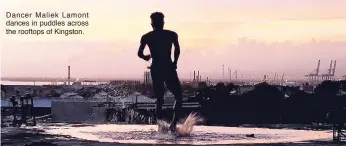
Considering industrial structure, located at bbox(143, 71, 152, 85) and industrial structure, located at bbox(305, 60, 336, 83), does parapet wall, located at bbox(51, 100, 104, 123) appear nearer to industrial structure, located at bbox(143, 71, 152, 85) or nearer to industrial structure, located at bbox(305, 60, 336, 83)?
industrial structure, located at bbox(143, 71, 152, 85)

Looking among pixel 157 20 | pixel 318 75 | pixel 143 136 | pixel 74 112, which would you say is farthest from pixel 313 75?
pixel 74 112

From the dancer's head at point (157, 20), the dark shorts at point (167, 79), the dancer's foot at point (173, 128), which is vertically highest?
the dancer's head at point (157, 20)

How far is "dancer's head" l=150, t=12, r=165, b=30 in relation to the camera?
10.2 m

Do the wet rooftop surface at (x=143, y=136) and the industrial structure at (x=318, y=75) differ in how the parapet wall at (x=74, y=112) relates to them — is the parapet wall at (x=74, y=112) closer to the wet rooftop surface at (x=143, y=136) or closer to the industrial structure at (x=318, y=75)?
the wet rooftop surface at (x=143, y=136)

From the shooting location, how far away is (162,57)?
10281mm

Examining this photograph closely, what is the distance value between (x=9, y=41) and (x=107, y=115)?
2139 mm

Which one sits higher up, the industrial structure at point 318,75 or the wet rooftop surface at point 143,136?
the industrial structure at point 318,75

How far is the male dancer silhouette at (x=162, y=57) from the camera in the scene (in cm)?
1023

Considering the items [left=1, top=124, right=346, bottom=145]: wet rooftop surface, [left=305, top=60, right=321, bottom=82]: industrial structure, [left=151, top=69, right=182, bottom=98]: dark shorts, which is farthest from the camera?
[left=305, top=60, right=321, bottom=82]: industrial structure

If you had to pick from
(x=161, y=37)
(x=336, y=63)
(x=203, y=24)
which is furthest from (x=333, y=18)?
(x=161, y=37)

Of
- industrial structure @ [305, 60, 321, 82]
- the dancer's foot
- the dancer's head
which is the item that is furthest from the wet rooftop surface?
the dancer's head

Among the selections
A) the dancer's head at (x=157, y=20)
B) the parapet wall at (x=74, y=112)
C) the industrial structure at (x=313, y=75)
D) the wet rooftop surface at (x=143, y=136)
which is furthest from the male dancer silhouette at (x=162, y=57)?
the industrial structure at (x=313, y=75)

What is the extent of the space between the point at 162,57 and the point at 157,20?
0.52m

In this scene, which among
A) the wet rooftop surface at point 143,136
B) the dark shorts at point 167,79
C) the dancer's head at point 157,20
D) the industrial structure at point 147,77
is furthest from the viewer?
the industrial structure at point 147,77
